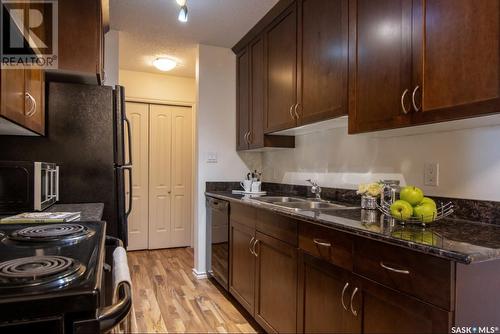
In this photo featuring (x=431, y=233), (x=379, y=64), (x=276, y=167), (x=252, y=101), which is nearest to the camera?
(x=431, y=233)

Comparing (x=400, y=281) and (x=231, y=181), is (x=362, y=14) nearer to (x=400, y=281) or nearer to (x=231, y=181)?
(x=400, y=281)

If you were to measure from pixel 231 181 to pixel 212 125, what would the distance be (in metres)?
0.65

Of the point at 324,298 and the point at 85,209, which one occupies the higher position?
the point at 85,209

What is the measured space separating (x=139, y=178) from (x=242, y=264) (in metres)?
2.47

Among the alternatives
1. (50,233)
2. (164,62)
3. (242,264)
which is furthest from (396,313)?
(164,62)

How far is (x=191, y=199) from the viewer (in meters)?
4.58

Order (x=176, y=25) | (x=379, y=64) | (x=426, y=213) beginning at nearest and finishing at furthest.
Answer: (x=426, y=213) → (x=379, y=64) → (x=176, y=25)

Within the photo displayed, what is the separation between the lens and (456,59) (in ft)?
3.92

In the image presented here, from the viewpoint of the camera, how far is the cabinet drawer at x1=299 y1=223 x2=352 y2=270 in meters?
1.34

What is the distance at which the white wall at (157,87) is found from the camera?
4199 mm

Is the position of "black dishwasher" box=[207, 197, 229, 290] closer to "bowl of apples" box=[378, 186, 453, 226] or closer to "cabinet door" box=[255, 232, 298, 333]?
Result: "cabinet door" box=[255, 232, 298, 333]

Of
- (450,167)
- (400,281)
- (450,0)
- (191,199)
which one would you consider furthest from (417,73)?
(191,199)

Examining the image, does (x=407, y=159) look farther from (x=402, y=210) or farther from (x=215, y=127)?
(x=215, y=127)

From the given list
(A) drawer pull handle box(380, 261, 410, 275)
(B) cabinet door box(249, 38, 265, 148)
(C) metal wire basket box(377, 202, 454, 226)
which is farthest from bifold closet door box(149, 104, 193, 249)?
(A) drawer pull handle box(380, 261, 410, 275)
